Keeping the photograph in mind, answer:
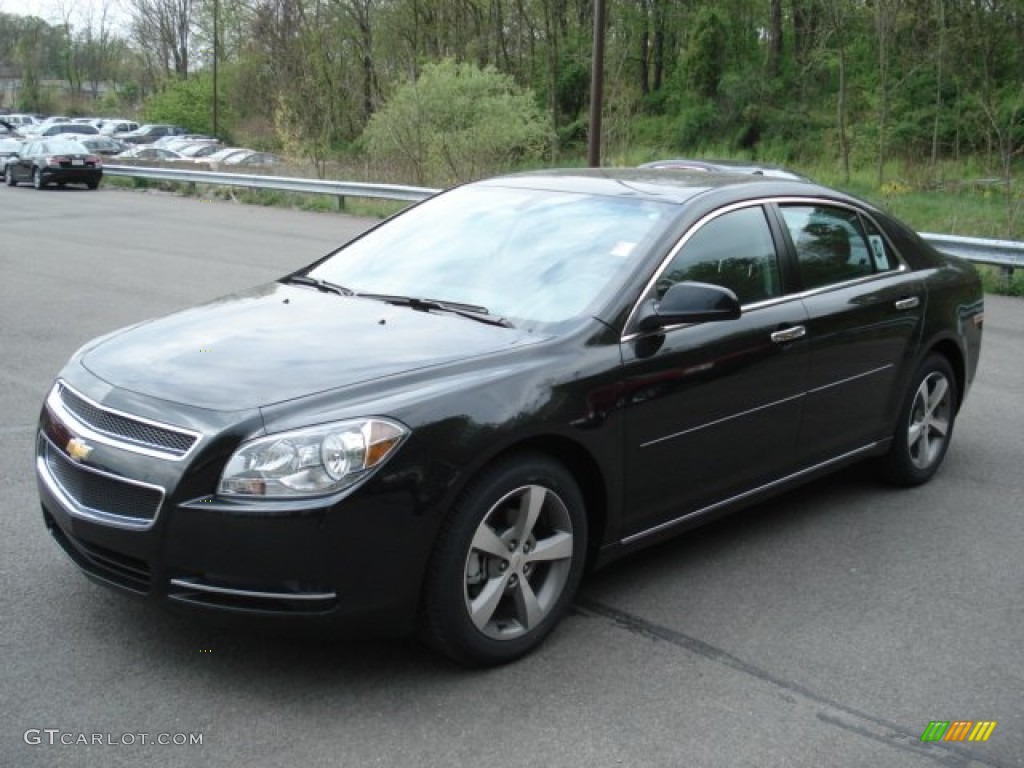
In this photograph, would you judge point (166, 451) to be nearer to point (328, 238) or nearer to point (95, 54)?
point (328, 238)

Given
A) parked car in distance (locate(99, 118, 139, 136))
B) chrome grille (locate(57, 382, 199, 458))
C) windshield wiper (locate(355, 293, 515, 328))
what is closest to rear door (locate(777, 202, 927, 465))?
windshield wiper (locate(355, 293, 515, 328))

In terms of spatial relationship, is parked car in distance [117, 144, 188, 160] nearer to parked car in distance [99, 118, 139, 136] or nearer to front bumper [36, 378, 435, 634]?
parked car in distance [99, 118, 139, 136]

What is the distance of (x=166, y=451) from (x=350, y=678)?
949 mm

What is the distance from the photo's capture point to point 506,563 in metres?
3.81

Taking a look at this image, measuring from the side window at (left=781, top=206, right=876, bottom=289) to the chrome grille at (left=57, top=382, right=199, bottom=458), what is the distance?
2887mm

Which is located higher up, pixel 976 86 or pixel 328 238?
pixel 976 86

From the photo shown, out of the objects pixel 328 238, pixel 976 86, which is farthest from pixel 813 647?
pixel 976 86

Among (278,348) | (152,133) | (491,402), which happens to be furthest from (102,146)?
(491,402)

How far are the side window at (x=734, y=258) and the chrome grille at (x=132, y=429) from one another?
6.29 ft

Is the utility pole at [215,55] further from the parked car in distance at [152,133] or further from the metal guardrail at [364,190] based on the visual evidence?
the metal guardrail at [364,190]

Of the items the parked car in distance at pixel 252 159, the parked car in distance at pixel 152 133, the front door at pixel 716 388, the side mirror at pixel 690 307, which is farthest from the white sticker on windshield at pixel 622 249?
the parked car in distance at pixel 152 133

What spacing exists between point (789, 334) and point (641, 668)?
173 centimetres

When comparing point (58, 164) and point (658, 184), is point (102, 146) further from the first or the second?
point (658, 184)

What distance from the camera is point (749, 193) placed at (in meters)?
5.02
